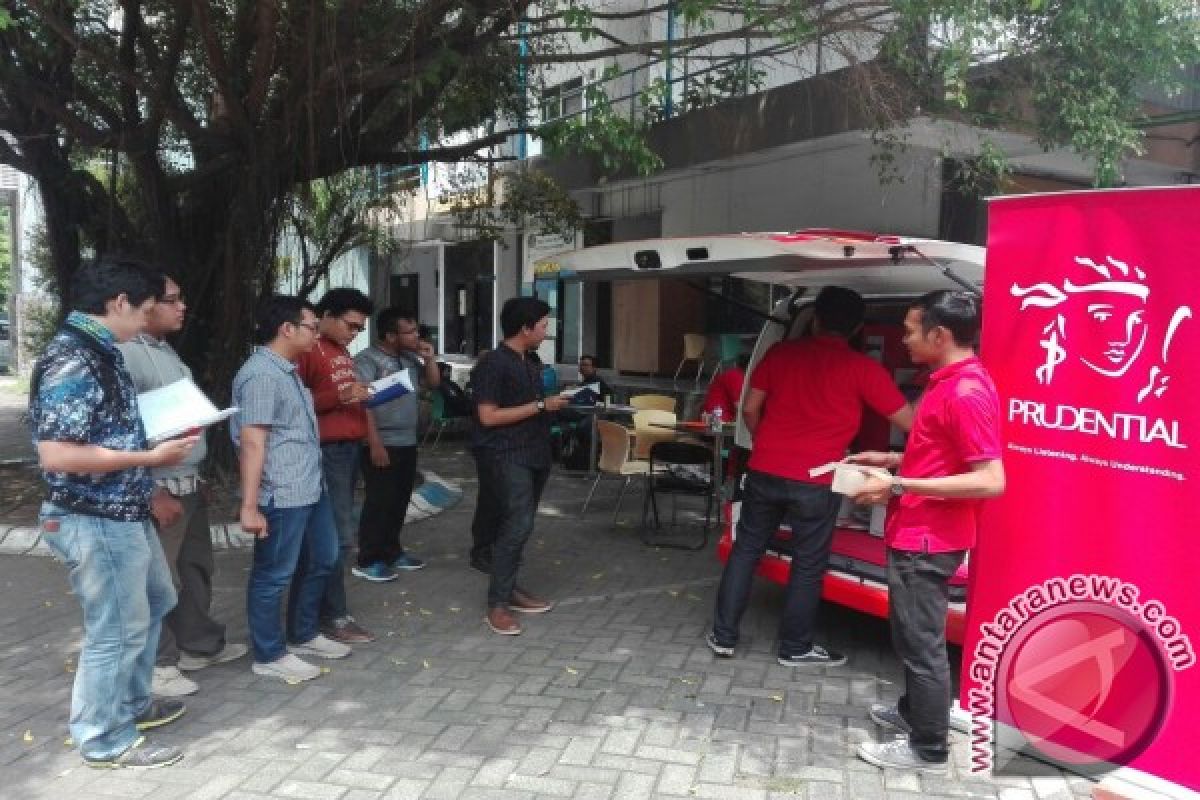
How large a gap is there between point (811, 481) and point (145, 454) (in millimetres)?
2657

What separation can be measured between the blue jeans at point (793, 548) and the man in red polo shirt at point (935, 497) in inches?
32.0

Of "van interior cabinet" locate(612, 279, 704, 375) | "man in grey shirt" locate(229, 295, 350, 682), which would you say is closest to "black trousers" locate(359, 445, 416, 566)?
"man in grey shirt" locate(229, 295, 350, 682)

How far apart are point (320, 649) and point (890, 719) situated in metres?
2.53

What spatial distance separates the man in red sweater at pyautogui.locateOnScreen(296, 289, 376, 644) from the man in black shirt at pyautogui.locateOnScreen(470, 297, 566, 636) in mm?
638

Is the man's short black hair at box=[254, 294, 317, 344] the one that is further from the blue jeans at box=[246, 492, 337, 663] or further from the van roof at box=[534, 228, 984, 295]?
the van roof at box=[534, 228, 984, 295]

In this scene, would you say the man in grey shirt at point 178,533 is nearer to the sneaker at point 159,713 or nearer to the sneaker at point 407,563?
the sneaker at point 159,713

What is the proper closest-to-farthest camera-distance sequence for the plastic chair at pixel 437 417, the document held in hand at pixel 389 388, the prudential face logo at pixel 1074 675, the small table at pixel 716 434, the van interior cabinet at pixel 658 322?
the prudential face logo at pixel 1074 675, the document held in hand at pixel 389 388, the small table at pixel 716 434, the plastic chair at pixel 437 417, the van interior cabinet at pixel 658 322

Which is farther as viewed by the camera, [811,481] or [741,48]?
[741,48]

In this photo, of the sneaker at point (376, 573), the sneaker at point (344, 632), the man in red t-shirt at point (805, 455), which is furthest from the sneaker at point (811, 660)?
the sneaker at point (376, 573)

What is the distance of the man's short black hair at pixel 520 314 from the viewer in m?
4.62

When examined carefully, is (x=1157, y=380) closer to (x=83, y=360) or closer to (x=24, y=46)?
(x=83, y=360)

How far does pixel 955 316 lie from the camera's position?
10.2 feet

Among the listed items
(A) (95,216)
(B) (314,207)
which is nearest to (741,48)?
(B) (314,207)

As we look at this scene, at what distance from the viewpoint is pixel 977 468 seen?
9.76 feet
